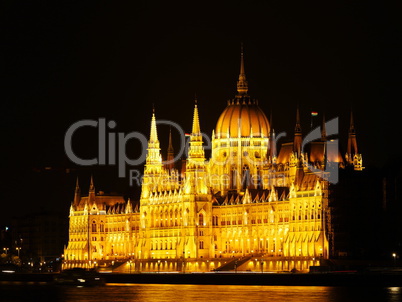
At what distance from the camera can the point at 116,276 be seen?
191750 mm

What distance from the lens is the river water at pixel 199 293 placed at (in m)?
138

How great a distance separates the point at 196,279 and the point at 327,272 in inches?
719

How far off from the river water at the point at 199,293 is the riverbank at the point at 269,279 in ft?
12.1

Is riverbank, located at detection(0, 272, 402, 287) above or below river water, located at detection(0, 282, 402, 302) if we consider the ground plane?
above

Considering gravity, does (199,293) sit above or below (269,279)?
below

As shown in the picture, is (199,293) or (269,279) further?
(269,279)

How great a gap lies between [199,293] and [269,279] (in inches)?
677

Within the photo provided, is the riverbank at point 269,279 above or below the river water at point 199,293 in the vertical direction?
above

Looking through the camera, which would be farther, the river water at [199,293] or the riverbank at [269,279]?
the riverbank at [269,279]

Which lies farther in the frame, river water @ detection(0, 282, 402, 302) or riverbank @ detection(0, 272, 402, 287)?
riverbank @ detection(0, 272, 402, 287)

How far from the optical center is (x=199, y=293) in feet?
492

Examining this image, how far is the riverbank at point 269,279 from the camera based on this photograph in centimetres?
15488

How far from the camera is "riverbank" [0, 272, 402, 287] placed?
155 meters

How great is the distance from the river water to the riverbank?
3.69m
